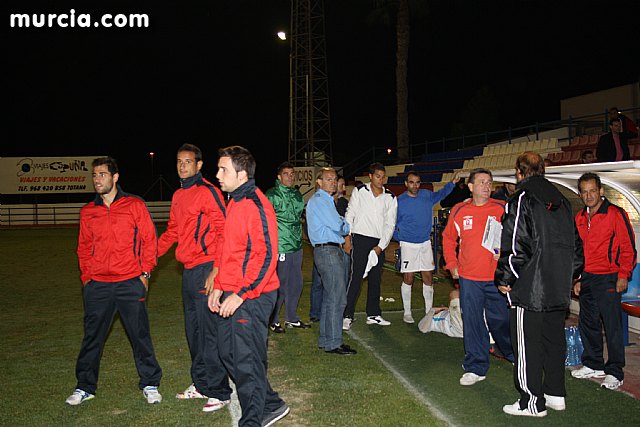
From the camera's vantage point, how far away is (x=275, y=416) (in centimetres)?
504

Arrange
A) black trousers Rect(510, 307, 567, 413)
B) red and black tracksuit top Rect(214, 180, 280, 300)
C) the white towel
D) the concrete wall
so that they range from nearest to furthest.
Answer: red and black tracksuit top Rect(214, 180, 280, 300) → black trousers Rect(510, 307, 567, 413) → the white towel → the concrete wall

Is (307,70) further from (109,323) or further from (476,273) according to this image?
(109,323)

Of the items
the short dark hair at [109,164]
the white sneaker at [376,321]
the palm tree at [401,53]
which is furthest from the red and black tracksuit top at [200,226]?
the palm tree at [401,53]

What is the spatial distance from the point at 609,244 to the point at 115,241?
447 centimetres

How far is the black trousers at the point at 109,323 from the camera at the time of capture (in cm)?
555

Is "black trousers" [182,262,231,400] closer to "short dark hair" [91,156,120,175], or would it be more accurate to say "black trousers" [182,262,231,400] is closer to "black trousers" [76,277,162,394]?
"black trousers" [76,277,162,394]

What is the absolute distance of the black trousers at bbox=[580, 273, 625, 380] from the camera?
5.97 metres

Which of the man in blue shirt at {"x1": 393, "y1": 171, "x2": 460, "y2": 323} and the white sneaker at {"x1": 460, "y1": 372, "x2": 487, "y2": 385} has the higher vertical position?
the man in blue shirt at {"x1": 393, "y1": 171, "x2": 460, "y2": 323}

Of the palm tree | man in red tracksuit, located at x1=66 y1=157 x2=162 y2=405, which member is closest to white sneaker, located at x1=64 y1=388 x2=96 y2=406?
man in red tracksuit, located at x1=66 y1=157 x2=162 y2=405

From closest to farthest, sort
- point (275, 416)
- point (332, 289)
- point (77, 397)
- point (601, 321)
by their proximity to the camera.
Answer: point (275, 416), point (77, 397), point (601, 321), point (332, 289)

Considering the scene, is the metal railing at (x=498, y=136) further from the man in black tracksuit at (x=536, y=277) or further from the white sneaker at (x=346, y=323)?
the man in black tracksuit at (x=536, y=277)

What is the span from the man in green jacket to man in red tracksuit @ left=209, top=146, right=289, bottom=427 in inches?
133

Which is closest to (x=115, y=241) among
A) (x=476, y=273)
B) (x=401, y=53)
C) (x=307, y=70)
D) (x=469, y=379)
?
(x=476, y=273)

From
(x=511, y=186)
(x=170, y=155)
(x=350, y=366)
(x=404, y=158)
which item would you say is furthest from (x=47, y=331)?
(x=170, y=155)
